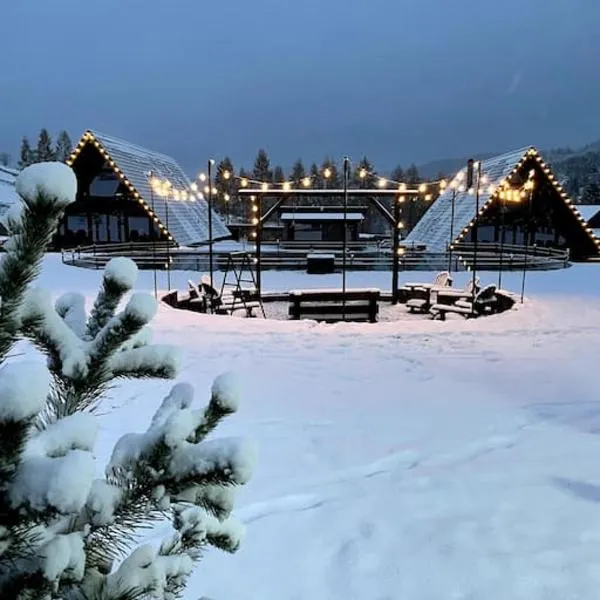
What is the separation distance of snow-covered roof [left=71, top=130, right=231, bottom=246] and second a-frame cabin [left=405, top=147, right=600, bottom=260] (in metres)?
11.5

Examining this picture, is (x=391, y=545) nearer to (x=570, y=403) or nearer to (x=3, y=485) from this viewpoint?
(x=3, y=485)

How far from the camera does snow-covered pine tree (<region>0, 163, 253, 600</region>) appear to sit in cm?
85

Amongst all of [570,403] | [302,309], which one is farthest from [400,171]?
[570,403]

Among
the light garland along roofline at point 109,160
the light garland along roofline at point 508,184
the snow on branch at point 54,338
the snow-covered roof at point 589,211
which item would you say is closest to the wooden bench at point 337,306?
the snow on branch at point 54,338

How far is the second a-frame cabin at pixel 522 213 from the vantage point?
23391mm

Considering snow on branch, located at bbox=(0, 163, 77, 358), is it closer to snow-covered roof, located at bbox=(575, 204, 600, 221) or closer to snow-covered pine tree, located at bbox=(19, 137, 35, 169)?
snow-covered roof, located at bbox=(575, 204, 600, 221)

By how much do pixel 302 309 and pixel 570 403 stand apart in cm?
668

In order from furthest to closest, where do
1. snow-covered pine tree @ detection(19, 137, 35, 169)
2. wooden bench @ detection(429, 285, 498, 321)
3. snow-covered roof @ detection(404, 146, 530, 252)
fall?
snow-covered pine tree @ detection(19, 137, 35, 169) < snow-covered roof @ detection(404, 146, 530, 252) < wooden bench @ detection(429, 285, 498, 321)

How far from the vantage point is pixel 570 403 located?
5.75m

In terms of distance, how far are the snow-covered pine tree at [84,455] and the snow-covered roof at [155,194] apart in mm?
20557

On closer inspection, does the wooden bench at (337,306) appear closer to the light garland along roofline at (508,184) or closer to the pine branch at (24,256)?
the pine branch at (24,256)

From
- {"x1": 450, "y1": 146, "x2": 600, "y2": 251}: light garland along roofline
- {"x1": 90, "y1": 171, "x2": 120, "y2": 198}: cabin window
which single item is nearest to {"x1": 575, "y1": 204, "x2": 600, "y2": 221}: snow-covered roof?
{"x1": 450, "y1": 146, "x2": 600, "y2": 251}: light garland along roofline

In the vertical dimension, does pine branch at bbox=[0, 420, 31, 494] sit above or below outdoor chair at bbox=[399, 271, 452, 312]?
above

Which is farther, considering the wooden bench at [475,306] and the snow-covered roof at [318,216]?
the snow-covered roof at [318,216]
